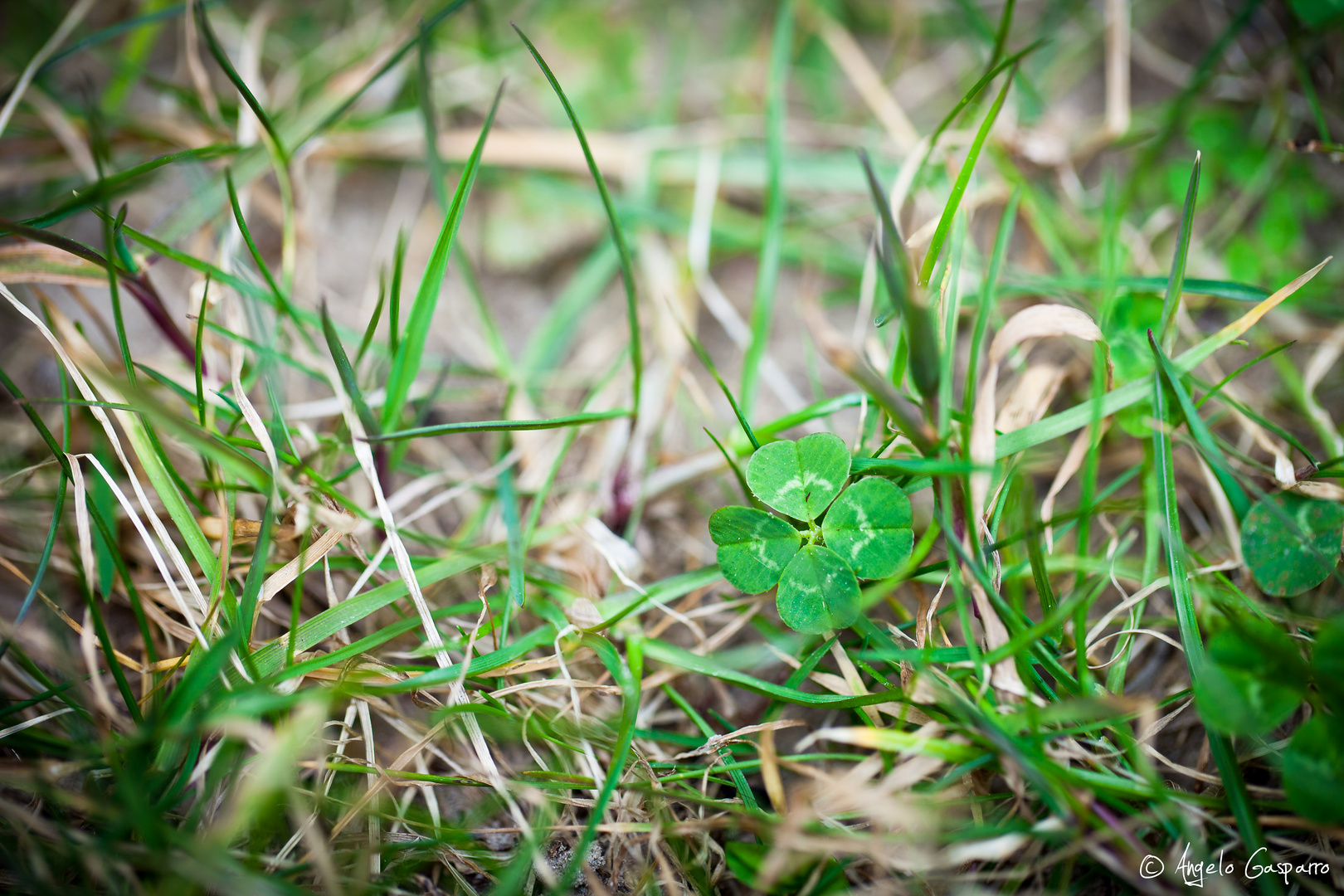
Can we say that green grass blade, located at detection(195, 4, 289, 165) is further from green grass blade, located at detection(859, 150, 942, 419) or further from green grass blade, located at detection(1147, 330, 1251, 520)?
green grass blade, located at detection(1147, 330, 1251, 520)

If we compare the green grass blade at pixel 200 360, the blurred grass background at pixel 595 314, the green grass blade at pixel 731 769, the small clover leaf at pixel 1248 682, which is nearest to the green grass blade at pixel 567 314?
the blurred grass background at pixel 595 314

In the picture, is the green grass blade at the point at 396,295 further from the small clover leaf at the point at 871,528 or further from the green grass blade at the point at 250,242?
the small clover leaf at the point at 871,528

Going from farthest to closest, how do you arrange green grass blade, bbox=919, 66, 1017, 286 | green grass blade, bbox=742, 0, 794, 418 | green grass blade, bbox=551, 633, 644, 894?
green grass blade, bbox=742, 0, 794, 418
green grass blade, bbox=919, 66, 1017, 286
green grass blade, bbox=551, 633, 644, 894

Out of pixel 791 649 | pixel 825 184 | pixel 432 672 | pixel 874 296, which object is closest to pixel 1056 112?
pixel 825 184

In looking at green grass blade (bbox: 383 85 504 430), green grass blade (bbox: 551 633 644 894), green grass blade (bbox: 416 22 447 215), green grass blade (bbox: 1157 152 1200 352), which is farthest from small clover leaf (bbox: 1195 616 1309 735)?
green grass blade (bbox: 416 22 447 215)

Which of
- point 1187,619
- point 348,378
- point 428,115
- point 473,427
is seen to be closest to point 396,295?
point 348,378
